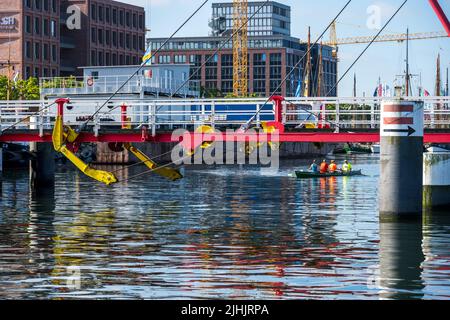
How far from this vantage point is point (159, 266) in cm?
3009

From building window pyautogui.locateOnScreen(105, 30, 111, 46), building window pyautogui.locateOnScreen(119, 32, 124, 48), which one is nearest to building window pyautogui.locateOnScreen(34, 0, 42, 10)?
building window pyautogui.locateOnScreen(105, 30, 111, 46)

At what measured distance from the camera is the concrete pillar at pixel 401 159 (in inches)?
1585

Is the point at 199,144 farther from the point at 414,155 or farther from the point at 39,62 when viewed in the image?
the point at 39,62

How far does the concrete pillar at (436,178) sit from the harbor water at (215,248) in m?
0.94

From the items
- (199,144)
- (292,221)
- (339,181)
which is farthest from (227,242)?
(339,181)

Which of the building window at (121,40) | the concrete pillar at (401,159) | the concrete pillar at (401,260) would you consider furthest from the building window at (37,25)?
the concrete pillar at (401,260)

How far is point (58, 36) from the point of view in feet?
582

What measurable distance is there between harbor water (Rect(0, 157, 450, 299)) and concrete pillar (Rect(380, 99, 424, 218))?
79cm

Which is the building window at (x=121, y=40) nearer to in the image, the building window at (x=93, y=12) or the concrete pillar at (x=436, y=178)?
the building window at (x=93, y=12)

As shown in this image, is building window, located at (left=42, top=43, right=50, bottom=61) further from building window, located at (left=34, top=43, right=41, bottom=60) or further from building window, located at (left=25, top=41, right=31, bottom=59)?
building window, located at (left=25, top=41, right=31, bottom=59)

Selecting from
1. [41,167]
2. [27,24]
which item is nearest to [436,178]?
[41,167]

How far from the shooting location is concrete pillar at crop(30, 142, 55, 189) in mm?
64875

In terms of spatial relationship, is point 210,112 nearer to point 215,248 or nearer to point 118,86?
point 215,248
